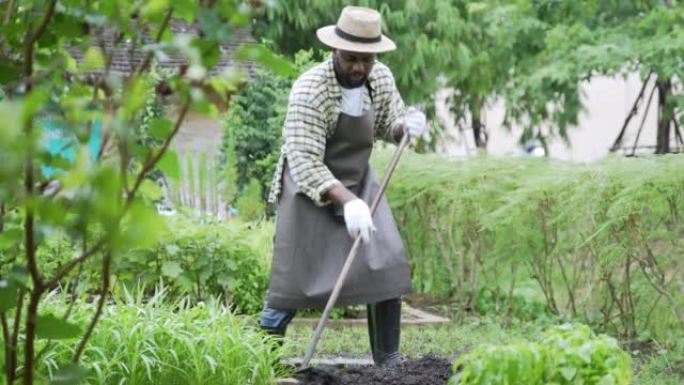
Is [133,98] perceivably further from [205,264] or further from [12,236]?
[205,264]

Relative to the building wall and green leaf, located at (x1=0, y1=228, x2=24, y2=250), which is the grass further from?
the building wall

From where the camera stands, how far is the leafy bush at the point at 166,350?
5355mm

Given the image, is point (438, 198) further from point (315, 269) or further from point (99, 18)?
point (99, 18)

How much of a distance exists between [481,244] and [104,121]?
8203mm

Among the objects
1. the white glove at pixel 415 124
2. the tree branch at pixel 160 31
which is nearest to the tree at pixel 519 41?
the white glove at pixel 415 124

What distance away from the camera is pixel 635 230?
25.8 ft

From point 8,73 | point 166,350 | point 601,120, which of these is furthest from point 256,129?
point 601,120

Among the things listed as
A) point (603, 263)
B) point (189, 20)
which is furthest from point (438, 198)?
point (189, 20)

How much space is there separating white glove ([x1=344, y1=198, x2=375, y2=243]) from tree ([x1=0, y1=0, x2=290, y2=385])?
366cm

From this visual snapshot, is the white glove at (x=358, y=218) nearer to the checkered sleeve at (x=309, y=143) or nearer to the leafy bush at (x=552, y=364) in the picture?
the checkered sleeve at (x=309, y=143)

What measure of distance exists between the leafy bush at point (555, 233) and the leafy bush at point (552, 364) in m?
3.12

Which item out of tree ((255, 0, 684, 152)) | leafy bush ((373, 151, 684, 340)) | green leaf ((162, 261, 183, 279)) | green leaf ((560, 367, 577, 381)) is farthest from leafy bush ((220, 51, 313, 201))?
green leaf ((560, 367, 577, 381))

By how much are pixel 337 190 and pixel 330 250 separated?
395 millimetres

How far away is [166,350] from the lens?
5543 mm
